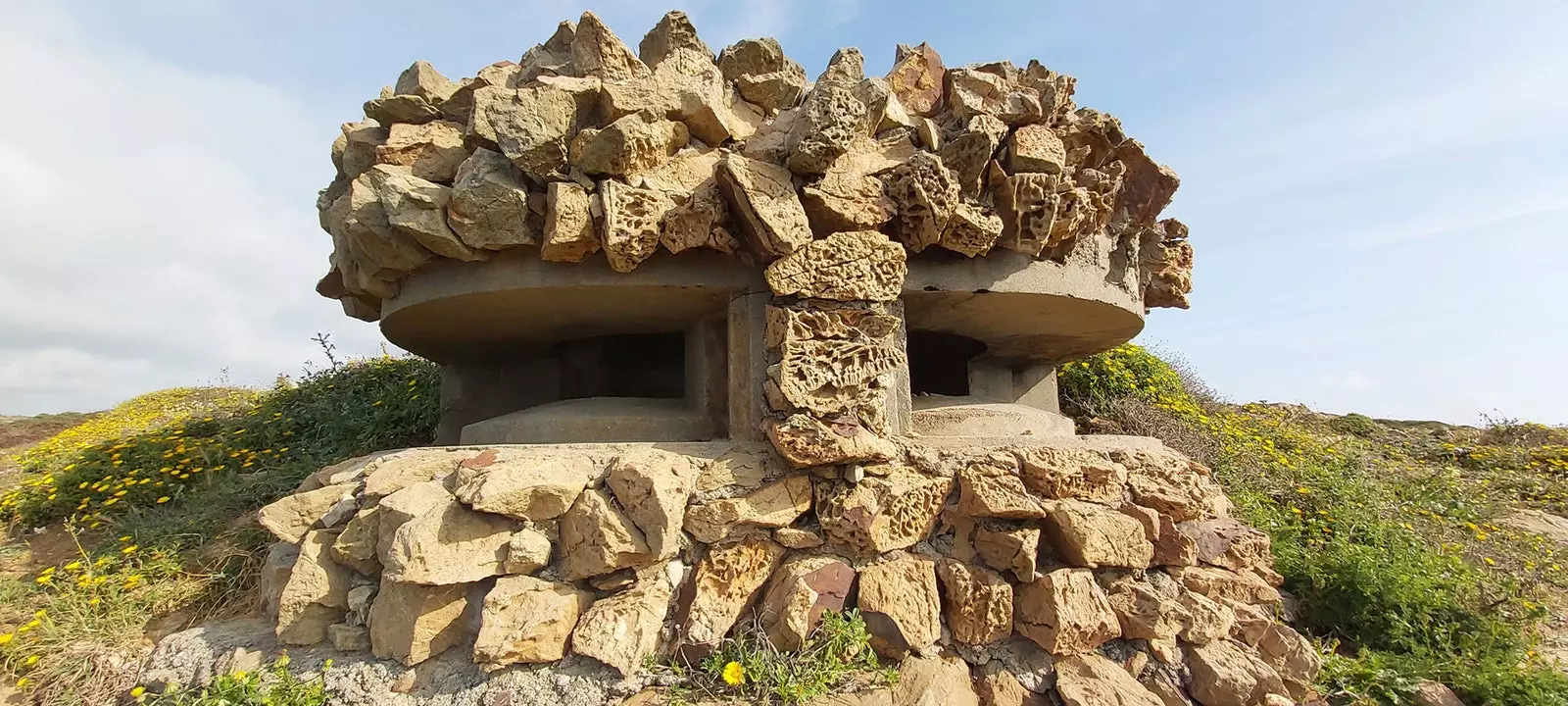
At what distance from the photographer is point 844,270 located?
2.85 meters

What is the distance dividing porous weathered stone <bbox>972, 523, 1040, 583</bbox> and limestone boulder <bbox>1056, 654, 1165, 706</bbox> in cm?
32

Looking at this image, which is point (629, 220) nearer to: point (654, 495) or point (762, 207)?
point (762, 207)

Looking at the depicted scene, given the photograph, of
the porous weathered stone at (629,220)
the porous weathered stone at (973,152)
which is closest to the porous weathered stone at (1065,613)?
the porous weathered stone at (973,152)

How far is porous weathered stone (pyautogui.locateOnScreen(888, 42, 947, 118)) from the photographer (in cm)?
343

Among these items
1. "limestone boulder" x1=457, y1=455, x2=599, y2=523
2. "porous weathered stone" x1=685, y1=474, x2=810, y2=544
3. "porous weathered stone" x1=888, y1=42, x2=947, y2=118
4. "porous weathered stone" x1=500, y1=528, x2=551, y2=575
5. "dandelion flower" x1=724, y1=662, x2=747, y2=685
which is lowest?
"dandelion flower" x1=724, y1=662, x2=747, y2=685

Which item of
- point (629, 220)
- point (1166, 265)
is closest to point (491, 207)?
point (629, 220)

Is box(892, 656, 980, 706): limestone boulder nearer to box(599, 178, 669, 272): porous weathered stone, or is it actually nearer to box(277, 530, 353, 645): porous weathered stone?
box(599, 178, 669, 272): porous weathered stone

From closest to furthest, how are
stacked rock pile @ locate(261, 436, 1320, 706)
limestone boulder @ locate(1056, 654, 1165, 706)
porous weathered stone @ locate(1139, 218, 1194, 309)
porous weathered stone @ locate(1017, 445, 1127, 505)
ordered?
stacked rock pile @ locate(261, 436, 1320, 706) < limestone boulder @ locate(1056, 654, 1165, 706) < porous weathered stone @ locate(1017, 445, 1127, 505) < porous weathered stone @ locate(1139, 218, 1194, 309)

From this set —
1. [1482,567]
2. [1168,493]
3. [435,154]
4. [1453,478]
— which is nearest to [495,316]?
[435,154]

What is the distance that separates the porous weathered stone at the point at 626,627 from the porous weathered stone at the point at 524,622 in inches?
2.3

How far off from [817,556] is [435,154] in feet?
7.49

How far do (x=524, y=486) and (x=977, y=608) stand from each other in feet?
5.36

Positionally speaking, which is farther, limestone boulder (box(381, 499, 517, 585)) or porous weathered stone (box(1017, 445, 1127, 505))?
porous weathered stone (box(1017, 445, 1127, 505))

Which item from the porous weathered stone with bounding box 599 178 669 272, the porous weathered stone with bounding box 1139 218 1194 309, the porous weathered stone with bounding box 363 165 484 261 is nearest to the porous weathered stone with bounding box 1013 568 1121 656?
the porous weathered stone with bounding box 599 178 669 272
